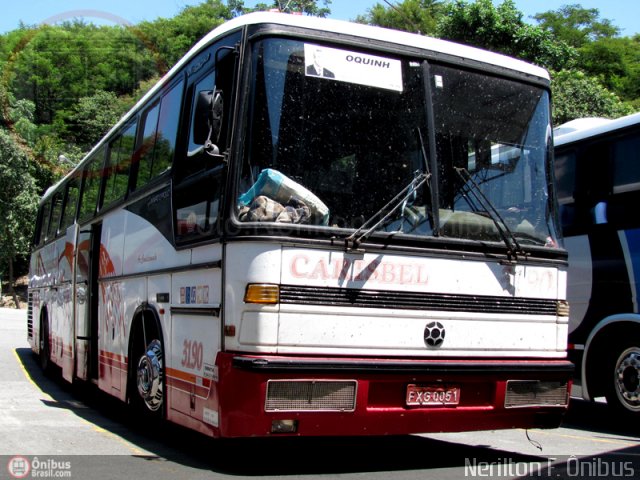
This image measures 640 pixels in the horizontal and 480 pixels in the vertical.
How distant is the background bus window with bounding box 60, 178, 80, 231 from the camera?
37.5 ft

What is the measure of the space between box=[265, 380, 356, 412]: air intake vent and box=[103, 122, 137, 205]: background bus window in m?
4.16

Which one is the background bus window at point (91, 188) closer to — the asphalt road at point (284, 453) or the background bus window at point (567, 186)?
the asphalt road at point (284, 453)

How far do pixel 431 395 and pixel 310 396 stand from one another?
0.98 meters

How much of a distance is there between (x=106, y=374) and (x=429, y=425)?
4609 mm

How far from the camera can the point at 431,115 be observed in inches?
220

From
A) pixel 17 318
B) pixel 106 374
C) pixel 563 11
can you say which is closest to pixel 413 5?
pixel 563 11

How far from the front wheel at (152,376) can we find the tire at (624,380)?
508 cm

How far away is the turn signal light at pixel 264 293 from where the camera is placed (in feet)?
16.0

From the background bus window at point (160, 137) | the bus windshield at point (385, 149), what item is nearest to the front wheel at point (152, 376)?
the background bus window at point (160, 137)

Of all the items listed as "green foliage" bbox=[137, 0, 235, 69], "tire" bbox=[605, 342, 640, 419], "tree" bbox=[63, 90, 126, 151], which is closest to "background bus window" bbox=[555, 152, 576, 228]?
"tire" bbox=[605, 342, 640, 419]

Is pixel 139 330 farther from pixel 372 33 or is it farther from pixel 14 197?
pixel 14 197

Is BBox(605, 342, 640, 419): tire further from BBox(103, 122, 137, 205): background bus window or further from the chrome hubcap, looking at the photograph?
BBox(103, 122, 137, 205): background bus window

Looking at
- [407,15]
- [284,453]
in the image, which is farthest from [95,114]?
[284,453]

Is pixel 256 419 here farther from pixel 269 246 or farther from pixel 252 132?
pixel 252 132
